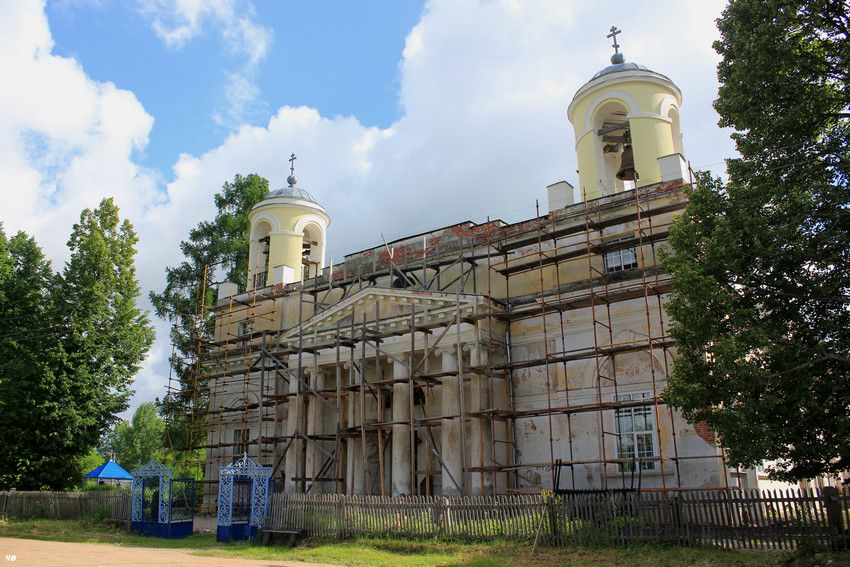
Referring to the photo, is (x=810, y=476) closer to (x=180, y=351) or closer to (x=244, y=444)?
(x=244, y=444)

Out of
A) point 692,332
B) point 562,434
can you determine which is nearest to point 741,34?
point 692,332

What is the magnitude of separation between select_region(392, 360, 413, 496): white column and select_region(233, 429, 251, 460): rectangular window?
755 cm

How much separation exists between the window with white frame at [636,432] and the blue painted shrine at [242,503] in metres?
10.4

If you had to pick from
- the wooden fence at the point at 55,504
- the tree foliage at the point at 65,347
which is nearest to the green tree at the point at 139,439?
the tree foliage at the point at 65,347

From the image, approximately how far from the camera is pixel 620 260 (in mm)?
21609

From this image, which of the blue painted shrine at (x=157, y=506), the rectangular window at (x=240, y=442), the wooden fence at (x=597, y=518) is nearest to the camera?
the wooden fence at (x=597, y=518)

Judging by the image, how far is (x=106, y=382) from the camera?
96.0 ft

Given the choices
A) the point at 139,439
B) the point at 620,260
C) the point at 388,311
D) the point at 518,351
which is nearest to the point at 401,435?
the point at 388,311

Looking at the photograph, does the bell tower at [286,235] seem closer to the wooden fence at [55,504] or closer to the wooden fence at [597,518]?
the wooden fence at [55,504]

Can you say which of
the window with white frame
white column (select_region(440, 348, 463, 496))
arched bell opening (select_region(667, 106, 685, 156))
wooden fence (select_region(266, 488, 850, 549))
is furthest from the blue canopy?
arched bell opening (select_region(667, 106, 685, 156))

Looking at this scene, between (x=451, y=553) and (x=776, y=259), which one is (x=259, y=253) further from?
(x=776, y=259)

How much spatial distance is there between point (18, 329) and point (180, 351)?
25.3 feet

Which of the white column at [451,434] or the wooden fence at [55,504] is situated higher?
the white column at [451,434]

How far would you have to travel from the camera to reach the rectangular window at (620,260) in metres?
21.4
